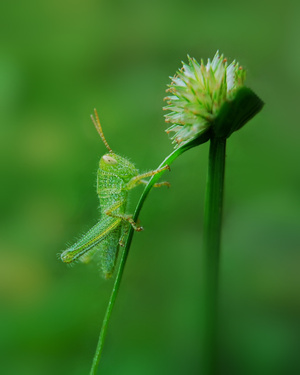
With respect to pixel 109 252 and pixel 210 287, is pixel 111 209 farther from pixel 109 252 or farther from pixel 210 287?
pixel 210 287

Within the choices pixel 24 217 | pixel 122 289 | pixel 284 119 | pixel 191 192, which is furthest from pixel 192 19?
pixel 122 289

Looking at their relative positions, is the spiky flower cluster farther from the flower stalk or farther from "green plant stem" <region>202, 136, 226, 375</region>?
"green plant stem" <region>202, 136, 226, 375</region>

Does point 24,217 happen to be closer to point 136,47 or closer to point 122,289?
point 122,289

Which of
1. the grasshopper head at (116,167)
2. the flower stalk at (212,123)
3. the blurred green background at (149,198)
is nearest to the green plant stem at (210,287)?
the flower stalk at (212,123)

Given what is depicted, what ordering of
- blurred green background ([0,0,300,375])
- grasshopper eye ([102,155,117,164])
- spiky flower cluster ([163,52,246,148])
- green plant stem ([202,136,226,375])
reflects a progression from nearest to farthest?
1. green plant stem ([202,136,226,375])
2. spiky flower cluster ([163,52,246,148])
3. grasshopper eye ([102,155,117,164])
4. blurred green background ([0,0,300,375])

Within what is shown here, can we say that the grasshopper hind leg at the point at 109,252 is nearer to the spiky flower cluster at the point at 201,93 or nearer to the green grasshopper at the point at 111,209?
the green grasshopper at the point at 111,209

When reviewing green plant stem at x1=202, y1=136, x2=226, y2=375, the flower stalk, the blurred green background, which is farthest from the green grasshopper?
green plant stem at x1=202, y1=136, x2=226, y2=375
